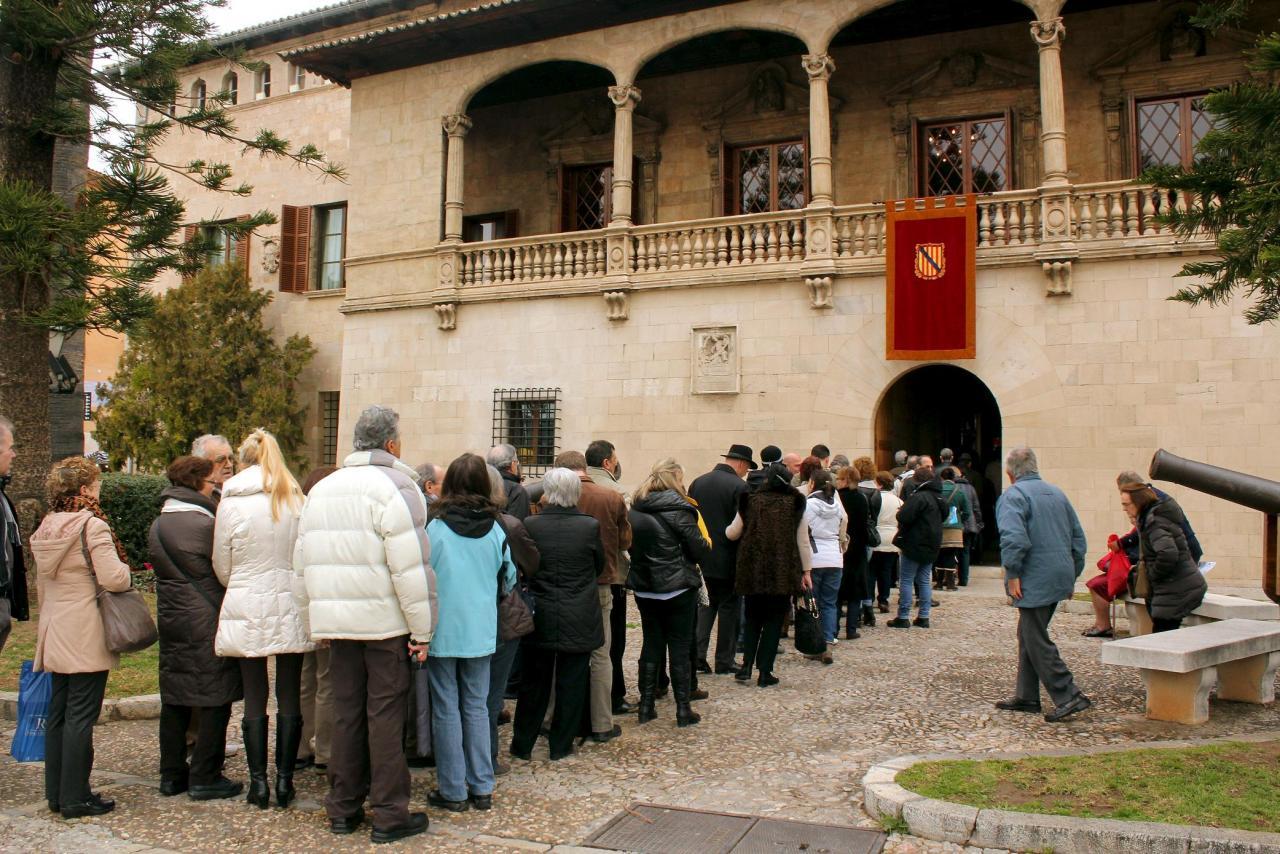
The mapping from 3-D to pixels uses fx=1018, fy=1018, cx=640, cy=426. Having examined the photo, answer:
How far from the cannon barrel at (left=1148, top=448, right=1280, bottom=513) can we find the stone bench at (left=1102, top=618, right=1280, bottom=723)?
3.44 feet

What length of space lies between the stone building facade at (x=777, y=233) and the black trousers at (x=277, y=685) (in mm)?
11650

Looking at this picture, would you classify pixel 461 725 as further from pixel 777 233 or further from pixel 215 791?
pixel 777 233

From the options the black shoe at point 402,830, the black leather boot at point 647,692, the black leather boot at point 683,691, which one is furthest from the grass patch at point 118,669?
the black leather boot at point 683,691

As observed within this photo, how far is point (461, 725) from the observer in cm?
548

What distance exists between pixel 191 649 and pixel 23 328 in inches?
295

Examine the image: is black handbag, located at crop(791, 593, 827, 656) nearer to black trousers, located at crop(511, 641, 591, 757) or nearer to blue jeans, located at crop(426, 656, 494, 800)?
black trousers, located at crop(511, 641, 591, 757)

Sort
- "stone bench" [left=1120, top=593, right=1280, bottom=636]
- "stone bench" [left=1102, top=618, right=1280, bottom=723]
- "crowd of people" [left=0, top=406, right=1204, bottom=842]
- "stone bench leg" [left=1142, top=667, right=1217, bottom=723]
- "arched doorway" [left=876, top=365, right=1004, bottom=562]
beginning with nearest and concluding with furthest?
"crowd of people" [left=0, top=406, right=1204, bottom=842] → "stone bench" [left=1102, top=618, right=1280, bottom=723] → "stone bench leg" [left=1142, top=667, right=1217, bottom=723] → "stone bench" [left=1120, top=593, right=1280, bottom=636] → "arched doorway" [left=876, top=365, right=1004, bottom=562]

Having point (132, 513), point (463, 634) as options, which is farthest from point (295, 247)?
point (463, 634)

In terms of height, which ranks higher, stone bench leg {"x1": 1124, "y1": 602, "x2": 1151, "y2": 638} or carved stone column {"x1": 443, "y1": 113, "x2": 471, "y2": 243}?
carved stone column {"x1": 443, "y1": 113, "x2": 471, "y2": 243}

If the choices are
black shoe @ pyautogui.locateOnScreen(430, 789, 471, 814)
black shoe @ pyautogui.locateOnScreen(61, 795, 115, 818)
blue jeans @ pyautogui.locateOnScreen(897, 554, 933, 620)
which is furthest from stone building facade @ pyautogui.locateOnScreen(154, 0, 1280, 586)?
black shoe @ pyautogui.locateOnScreen(61, 795, 115, 818)

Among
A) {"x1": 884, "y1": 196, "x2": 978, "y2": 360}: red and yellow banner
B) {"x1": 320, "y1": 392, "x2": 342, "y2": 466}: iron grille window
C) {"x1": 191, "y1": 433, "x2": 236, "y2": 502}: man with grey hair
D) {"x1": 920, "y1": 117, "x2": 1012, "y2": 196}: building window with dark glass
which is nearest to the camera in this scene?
{"x1": 191, "y1": 433, "x2": 236, "y2": 502}: man with grey hair

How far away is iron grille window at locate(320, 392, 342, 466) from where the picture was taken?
23.5 m

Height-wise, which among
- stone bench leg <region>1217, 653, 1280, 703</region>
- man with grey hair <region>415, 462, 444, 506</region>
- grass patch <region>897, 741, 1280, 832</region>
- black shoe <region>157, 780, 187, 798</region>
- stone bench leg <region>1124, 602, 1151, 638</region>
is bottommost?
black shoe <region>157, 780, 187, 798</region>

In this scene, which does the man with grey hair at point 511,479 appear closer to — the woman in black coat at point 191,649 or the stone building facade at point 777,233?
the woman in black coat at point 191,649
